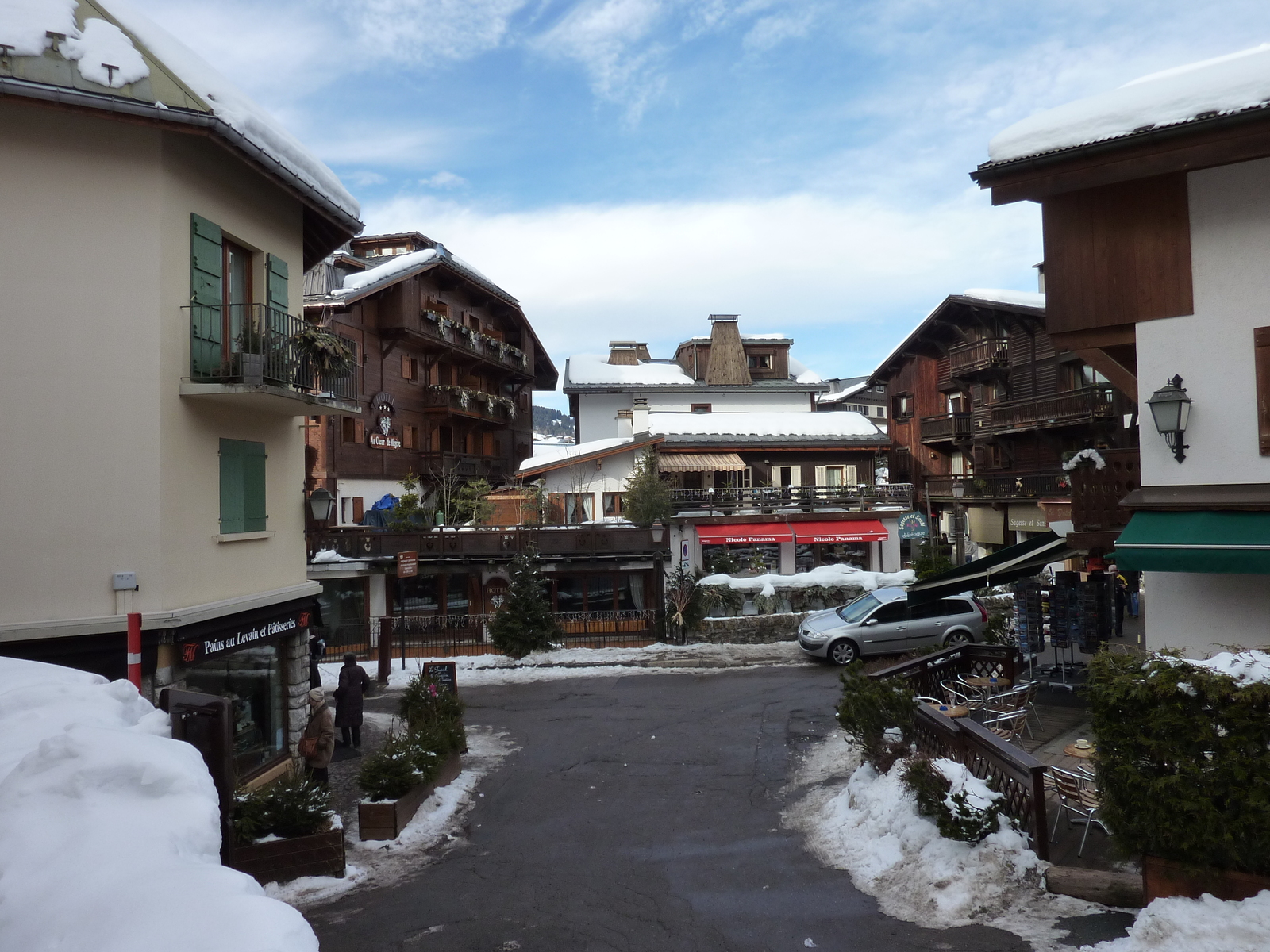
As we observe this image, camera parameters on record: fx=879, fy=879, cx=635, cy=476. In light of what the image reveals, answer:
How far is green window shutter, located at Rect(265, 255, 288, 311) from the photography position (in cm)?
1321

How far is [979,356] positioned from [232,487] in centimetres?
3451

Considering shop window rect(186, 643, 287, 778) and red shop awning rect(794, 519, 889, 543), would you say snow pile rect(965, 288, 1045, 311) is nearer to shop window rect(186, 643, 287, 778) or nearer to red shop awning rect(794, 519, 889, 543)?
red shop awning rect(794, 519, 889, 543)

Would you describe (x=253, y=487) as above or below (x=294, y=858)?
above

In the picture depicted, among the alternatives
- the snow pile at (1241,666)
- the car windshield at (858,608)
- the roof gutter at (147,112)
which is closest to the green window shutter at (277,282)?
the roof gutter at (147,112)

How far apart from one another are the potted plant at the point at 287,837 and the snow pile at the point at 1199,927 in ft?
23.3

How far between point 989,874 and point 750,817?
356cm

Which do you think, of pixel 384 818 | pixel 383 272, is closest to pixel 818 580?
pixel 384 818

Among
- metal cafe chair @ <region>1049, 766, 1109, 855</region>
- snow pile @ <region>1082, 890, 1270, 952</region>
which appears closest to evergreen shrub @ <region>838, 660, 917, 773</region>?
metal cafe chair @ <region>1049, 766, 1109, 855</region>

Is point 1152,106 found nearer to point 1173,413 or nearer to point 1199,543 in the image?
point 1173,413

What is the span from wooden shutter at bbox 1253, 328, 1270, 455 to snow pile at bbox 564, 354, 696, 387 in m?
40.8

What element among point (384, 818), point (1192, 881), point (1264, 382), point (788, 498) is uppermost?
point (1264, 382)

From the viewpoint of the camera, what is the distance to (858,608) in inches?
856

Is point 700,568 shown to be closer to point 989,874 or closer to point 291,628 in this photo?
point 291,628

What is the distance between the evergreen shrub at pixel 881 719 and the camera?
34.6ft
